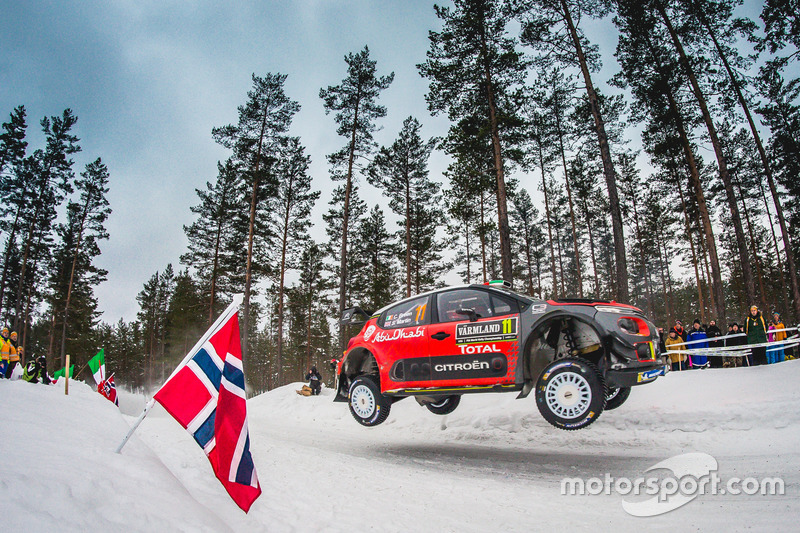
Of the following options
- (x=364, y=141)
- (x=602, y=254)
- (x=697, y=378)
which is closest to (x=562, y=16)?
(x=364, y=141)

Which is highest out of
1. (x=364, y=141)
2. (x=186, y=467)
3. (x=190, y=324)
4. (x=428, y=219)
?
(x=364, y=141)

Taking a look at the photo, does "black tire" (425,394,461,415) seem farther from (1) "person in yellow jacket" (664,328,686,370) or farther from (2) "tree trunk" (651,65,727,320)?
(2) "tree trunk" (651,65,727,320)

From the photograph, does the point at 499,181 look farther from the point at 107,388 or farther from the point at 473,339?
the point at 107,388

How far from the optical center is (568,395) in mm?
4984

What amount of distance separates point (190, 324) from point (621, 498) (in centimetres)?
4647

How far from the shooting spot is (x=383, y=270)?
1192 inches

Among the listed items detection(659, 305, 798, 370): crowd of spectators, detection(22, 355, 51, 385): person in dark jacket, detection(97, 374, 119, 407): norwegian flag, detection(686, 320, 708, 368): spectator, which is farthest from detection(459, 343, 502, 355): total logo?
detection(97, 374, 119, 407): norwegian flag

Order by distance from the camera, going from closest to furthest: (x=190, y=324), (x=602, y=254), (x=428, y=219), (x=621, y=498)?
(x=621, y=498) < (x=428, y=219) < (x=190, y=324) < (x=602, y=254)

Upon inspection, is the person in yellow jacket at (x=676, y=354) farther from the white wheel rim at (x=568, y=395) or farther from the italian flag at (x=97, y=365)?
the italian flag at (x=97, y=365)

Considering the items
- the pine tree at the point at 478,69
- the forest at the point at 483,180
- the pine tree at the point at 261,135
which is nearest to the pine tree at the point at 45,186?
the forest at the point at 483,180

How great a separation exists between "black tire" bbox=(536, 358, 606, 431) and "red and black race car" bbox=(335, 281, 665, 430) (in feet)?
0.04

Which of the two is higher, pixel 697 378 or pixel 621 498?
pixel 697 378

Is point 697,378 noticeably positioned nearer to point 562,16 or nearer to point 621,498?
point 621,498

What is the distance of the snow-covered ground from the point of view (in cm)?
228
